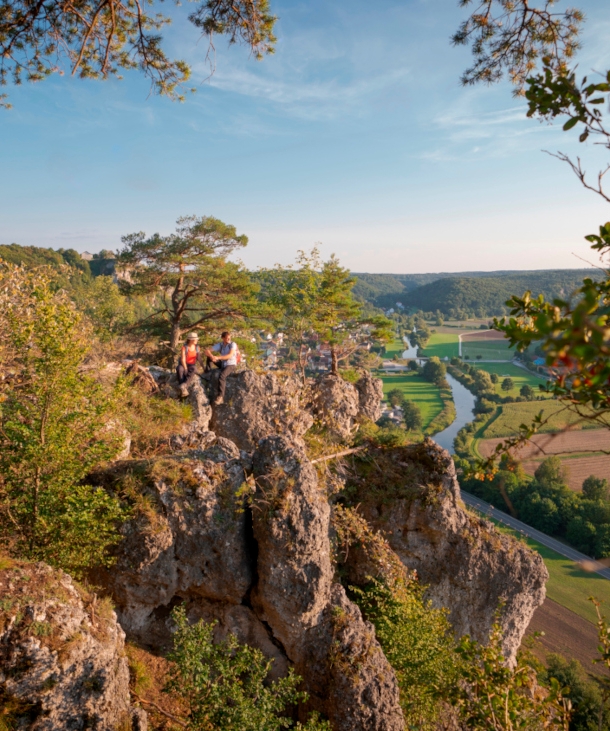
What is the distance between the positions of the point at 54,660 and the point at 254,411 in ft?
22.7

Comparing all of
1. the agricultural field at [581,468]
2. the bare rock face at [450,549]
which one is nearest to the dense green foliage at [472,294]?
the agricultural field at [581,468]

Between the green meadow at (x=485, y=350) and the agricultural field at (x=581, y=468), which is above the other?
the green meadow at (x=485, y=350)

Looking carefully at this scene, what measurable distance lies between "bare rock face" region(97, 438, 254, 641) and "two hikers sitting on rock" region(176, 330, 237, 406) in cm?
304

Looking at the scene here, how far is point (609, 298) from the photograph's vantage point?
2.96m

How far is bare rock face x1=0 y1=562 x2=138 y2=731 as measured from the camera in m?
4.74

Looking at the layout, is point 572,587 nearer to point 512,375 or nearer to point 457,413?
point 457,413

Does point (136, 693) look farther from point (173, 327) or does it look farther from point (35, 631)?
point (173, 327)

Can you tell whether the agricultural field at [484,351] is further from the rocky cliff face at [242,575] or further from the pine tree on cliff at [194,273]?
the rocky cliff face at [242,575]

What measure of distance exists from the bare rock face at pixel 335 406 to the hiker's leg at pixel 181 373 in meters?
3.81

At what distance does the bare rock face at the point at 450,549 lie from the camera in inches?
417

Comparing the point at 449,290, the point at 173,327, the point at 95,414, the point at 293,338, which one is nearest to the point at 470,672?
the point at 95,414

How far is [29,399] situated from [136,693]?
201 inches

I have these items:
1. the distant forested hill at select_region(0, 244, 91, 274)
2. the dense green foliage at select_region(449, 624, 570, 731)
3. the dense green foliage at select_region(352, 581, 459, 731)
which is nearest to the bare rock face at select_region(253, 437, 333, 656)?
the dense green foliage at select_region(352, 581, 459, 731)

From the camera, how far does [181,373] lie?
10.8 m
